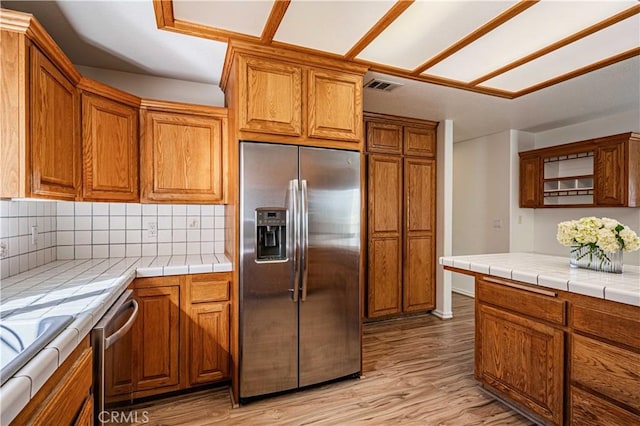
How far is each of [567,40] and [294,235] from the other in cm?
219

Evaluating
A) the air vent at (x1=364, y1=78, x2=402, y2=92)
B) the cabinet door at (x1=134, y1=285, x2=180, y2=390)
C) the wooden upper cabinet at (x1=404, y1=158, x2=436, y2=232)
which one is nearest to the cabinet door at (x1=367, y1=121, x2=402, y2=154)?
the wooden upper cabinet at (x1=404, y1=158, x2=436, y2=232)

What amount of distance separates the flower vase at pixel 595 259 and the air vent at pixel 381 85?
185 centimetres

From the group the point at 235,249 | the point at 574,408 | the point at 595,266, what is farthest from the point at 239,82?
the point at 574,408

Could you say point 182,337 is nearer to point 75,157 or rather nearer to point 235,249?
point 235,249

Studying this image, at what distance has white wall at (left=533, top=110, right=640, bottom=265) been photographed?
11.4 ft

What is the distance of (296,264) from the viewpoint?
7.10ft

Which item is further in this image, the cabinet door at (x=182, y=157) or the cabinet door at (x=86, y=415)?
the cabinet door at (x=182, y=157)

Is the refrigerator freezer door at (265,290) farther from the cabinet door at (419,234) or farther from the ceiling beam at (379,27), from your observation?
the cabinet door at (419,234)

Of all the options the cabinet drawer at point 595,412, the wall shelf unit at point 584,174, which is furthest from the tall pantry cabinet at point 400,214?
the cabinet drawer at point 595,412

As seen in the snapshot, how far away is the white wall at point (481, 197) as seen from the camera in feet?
14.4

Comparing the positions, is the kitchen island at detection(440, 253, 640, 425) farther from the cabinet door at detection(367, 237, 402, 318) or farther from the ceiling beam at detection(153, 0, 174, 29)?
the ceiling beam at detection(153, 0, 174, 29)

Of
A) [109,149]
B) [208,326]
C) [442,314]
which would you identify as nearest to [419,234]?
[442,314]

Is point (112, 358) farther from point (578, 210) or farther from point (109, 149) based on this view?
point (578, 210)

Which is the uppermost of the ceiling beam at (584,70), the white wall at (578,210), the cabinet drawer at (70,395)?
the ceiling beam at (584,70)
